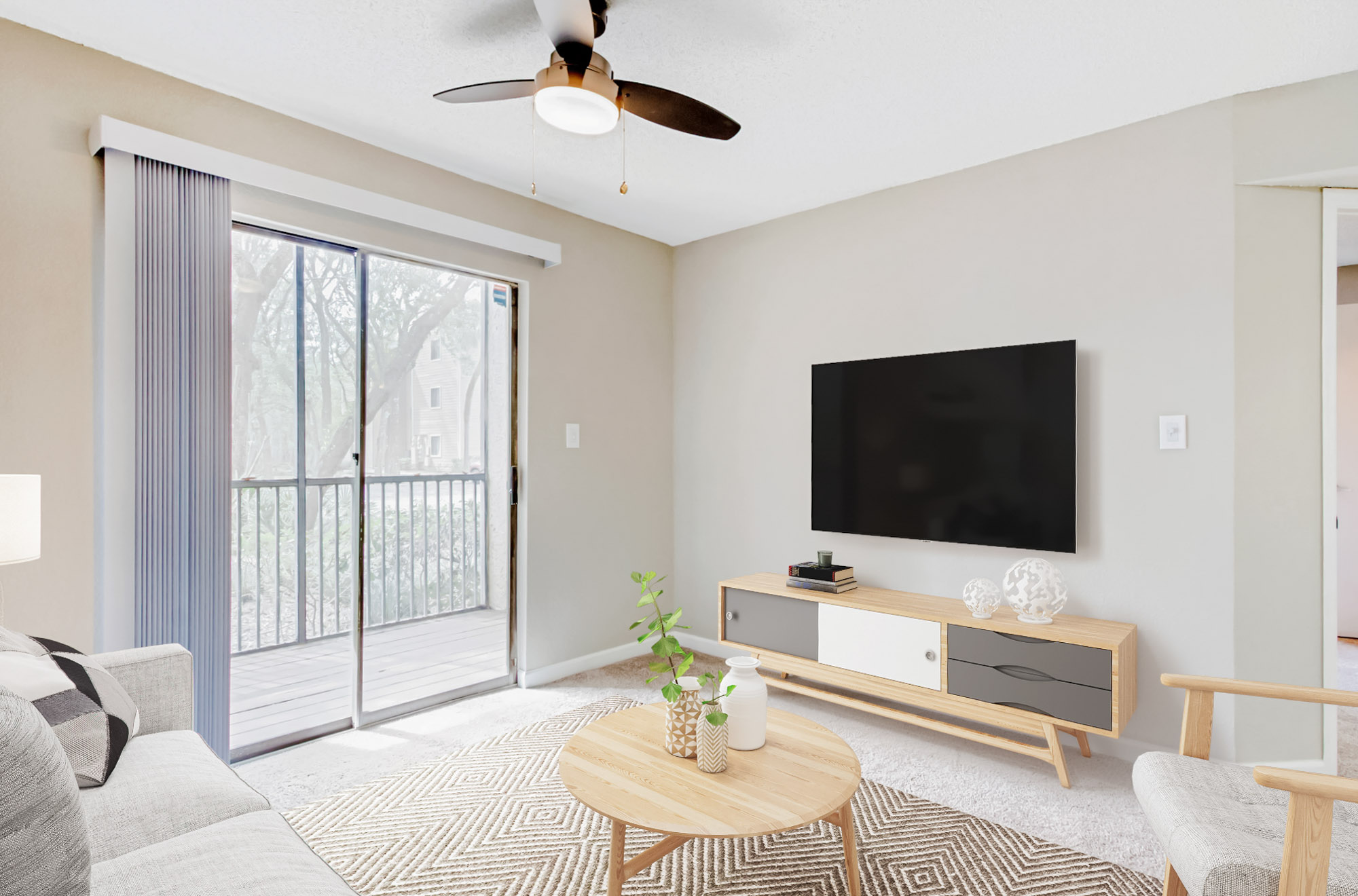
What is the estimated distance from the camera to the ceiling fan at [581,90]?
1714 mm

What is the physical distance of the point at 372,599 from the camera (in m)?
3.33

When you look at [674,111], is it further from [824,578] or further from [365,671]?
[365,671]

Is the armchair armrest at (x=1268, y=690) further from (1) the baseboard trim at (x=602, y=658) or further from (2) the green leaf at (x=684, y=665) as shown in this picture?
(1) the baseboard trim at (x=602, y=658)

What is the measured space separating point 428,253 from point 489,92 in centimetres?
128

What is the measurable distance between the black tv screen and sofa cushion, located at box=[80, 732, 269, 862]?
2.63m

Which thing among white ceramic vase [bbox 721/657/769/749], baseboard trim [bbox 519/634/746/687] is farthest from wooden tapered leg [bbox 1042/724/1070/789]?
baseboard trim [bbox 519/634/746/687]

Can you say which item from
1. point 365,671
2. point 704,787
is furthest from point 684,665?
point 365,671

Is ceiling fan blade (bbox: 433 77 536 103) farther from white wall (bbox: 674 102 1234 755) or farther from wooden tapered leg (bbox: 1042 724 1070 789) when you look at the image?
wooden tapered leg (bbox: 1042 724 1070 789)

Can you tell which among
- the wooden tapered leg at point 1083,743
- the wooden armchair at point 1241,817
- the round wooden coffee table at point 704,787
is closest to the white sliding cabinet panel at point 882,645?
the wooden tapered leg at point 1083,743

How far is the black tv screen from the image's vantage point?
2.73 meters

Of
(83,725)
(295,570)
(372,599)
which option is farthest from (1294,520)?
(295,570)

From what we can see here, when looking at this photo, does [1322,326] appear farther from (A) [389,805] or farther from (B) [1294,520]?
(A) [389,805]

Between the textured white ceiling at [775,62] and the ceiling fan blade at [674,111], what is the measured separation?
0.26 m

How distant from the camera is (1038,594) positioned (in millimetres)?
2570
